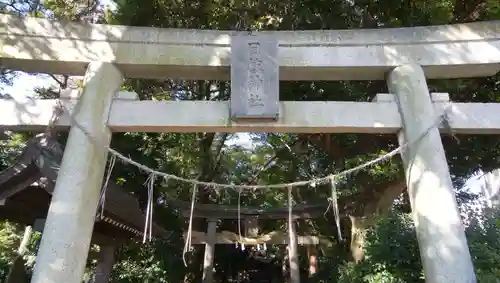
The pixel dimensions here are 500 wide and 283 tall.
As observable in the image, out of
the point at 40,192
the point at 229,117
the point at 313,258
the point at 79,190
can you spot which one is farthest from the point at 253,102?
the point at 313,258

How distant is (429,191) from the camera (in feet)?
11.6

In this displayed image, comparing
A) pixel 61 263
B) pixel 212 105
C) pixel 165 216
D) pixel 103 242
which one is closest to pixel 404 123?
pixel 212 105

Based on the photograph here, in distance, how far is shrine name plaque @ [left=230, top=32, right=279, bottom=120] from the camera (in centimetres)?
382

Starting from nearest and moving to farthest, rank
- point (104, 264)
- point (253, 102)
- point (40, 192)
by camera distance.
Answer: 1. point (253, 102)
2. point (40, 192)
3. point (104, 264)

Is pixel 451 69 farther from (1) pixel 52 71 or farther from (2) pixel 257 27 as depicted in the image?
(1) pixel 52 71

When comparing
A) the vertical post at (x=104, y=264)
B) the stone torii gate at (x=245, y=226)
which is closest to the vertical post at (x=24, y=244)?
the vertical post at (x=104, y=264)

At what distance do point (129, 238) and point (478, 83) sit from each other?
237 inches

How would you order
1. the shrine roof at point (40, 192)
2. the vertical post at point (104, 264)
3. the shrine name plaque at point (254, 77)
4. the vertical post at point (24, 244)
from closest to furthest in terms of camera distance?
the shrine name plaque at point (254, 77)
the shrine roof at point (40, 192)
the vertical post at point (104, 264)
the vertical post at point (24, 244)

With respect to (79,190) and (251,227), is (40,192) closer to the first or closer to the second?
(79,190)

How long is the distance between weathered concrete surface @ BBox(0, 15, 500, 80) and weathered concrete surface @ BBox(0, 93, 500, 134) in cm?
48

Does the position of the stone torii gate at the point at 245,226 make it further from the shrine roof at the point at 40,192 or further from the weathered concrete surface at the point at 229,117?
the weathered concrete surface at the point at 229,117

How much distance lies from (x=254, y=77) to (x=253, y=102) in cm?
30

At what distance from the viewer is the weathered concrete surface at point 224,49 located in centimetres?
414

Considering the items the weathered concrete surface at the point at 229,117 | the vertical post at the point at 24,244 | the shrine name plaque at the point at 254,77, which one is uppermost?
the shrine name plaque at the point at 254,77
